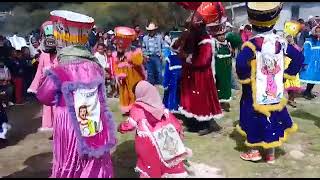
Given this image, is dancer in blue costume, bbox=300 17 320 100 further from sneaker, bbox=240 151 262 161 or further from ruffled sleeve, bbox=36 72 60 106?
ruffled sleeve, bbox=36 72 60 106

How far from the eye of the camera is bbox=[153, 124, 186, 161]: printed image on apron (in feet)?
16.2

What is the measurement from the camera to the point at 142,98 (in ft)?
16.0

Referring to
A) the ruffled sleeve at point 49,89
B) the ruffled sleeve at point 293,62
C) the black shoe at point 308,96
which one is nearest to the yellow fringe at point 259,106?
the ruffled sleeve at point 293,62

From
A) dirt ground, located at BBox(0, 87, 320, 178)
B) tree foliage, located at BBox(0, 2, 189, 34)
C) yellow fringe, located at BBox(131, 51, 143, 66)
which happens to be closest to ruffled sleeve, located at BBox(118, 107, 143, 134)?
dirt ground, located at BBox(0, 87, 320, 178)

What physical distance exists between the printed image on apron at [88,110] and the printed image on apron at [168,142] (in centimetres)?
88

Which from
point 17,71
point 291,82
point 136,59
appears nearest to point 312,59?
point 291,82

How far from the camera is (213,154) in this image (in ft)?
20.2

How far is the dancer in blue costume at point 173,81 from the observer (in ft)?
24.0

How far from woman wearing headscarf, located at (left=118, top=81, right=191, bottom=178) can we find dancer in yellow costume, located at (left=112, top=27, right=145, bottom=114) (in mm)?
2917

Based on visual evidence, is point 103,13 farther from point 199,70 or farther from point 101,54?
point 199,70

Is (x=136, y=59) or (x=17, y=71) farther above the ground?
(x=136, y=59)

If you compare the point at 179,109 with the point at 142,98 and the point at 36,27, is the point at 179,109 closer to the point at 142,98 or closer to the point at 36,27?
the point at 142,98

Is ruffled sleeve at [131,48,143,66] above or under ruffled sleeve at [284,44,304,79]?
under

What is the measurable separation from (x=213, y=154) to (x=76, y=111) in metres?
2.55
